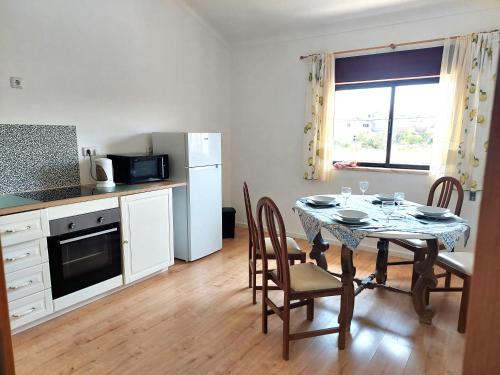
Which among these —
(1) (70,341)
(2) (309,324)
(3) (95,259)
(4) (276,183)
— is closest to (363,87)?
(4) (276,183)

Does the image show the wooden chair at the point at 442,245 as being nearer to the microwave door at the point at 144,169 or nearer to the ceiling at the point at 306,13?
the ceiling at the point at 306,13

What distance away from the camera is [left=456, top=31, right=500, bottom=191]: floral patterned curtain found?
3.06 metres

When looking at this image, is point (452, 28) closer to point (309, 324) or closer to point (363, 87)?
point (363, 87)

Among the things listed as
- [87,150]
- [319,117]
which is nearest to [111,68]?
[87,150]

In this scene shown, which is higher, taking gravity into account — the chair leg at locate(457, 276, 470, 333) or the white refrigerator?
the white refrigerator

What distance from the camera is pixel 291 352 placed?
2.10 meters

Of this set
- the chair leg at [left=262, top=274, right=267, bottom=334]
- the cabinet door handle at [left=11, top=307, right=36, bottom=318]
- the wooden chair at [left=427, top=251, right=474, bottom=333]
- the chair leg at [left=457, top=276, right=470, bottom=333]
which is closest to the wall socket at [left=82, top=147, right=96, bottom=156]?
the cabinet door handle at [left=11, top=307, right=36, bottom=318]

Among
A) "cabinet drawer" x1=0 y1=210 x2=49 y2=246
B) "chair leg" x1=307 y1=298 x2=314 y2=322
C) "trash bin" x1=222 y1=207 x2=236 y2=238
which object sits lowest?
"chair leg" x1=307 y1=298 x2=314 y2=322

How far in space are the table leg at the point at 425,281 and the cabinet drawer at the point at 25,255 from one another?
265 centimetres

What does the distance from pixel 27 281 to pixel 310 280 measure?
1.91 m

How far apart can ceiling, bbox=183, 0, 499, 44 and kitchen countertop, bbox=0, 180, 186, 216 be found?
2.15 meters

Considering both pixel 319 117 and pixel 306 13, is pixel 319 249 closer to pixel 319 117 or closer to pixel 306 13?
pixel 319 117

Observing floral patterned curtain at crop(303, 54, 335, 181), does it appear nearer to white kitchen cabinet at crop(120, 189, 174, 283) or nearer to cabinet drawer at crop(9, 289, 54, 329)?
white kitchen cabinet at crop(120, 189, 174, 283)

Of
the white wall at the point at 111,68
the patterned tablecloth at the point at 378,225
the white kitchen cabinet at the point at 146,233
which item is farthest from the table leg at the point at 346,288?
the white wall at the point at 111,68
